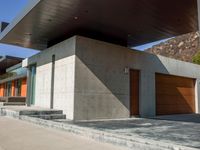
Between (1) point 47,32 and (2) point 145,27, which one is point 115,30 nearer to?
(2) point 145,27

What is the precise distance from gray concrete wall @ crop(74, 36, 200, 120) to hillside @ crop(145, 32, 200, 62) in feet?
154

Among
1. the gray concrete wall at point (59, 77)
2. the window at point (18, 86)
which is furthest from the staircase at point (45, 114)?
the window at point (18, 86)

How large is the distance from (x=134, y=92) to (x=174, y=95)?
13.5ft

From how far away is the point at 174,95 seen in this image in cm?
1636

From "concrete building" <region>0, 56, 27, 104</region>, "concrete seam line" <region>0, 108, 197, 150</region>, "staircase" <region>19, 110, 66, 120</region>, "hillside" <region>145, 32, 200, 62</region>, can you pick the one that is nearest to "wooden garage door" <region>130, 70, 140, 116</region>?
"staircase" <region>19, 110, 66, 120</region>

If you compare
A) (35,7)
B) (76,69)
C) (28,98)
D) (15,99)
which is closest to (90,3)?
(35,7)

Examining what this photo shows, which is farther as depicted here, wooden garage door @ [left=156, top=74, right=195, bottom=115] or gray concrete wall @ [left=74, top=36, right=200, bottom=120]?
wooden garage door @ [left=156, top=74, right=195, bottom=115]

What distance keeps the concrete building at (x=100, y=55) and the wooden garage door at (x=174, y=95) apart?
64mm

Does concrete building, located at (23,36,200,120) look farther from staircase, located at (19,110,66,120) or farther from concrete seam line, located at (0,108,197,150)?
concrete seam line, located at (0,108,197,150)

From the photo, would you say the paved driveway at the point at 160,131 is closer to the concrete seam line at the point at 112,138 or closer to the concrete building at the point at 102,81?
the concrete seam line at the point at 112,138

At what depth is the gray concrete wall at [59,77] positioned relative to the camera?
1127 centimetres

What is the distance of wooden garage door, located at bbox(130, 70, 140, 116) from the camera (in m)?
13.4

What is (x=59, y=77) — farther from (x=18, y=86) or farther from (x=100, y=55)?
(x=18, y=86)

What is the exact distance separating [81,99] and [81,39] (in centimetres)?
276
